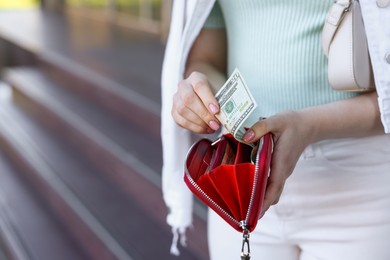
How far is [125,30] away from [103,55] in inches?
75.1

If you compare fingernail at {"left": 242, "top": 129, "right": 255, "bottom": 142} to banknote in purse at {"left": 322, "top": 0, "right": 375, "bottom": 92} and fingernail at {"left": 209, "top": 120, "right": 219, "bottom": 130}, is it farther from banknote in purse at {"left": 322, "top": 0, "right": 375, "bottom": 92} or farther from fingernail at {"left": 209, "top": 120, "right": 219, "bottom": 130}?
banknote in purse at {"left": 322, "top": 0, "right": 375, "bottom": 92}

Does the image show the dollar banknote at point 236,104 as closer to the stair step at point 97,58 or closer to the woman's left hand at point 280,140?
the woman's left hand at point 280,140

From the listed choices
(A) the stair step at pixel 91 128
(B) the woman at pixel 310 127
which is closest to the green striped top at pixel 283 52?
(B) the woman at pixel 310 127

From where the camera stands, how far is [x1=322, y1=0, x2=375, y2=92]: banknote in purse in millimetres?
951

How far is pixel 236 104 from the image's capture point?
893mm

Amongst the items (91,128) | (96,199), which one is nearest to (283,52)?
(96,199)

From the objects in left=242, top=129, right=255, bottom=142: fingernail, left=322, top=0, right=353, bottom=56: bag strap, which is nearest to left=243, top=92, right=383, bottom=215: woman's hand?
left=242, top=129, right=255, bottom=142: fingernail

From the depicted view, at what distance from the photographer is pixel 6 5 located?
10195 millimetres

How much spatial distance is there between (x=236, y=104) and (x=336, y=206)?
29 centimetres

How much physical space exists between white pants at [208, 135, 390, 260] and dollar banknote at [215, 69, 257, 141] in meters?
0.20

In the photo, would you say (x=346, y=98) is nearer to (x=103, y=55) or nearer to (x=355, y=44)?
(x=355, y=44)

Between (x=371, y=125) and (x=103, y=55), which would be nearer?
(x=371, y=125)

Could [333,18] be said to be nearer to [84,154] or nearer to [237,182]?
[237,182]

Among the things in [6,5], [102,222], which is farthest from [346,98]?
[6,5]
